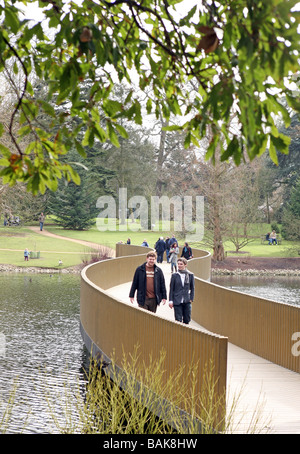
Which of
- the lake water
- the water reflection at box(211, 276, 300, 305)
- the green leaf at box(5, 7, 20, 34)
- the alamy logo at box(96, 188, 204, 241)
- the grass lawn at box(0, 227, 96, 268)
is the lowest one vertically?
the water reflection at box(211, 276, 300, 305)

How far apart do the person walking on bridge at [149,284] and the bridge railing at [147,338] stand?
0.54 metres

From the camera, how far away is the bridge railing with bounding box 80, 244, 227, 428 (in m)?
10.2

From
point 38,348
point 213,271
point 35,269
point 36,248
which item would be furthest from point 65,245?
point 38,348

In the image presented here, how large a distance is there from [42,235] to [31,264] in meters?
16.5

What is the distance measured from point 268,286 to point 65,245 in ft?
78.7

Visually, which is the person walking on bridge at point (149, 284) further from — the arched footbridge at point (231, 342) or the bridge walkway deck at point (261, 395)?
the bridge walkway deck at point (261, 395)

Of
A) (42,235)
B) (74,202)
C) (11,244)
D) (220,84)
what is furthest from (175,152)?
(220,84)

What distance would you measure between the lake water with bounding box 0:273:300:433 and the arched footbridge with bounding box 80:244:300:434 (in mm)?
945

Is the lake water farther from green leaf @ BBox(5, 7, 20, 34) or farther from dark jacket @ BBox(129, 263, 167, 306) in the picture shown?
green leaf @ BBox(5, 7, 20, 34)

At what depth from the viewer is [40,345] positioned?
21.0 meters

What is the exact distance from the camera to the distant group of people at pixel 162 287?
15125 millimetres

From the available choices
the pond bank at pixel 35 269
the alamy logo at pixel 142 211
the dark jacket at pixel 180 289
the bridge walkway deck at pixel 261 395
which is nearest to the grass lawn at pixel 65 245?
the pond bank at pixel 35 269

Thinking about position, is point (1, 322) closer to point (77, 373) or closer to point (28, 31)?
point (77, 373)

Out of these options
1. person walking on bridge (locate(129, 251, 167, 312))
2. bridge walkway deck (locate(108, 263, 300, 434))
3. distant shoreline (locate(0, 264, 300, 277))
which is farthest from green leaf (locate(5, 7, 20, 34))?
distant shoreline (locate(0, 264, 300, 277))
